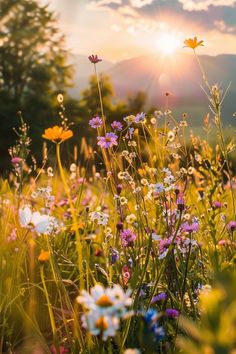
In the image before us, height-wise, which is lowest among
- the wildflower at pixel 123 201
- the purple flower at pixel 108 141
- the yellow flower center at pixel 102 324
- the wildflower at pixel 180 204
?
the yellow flower center at pixel 102 324

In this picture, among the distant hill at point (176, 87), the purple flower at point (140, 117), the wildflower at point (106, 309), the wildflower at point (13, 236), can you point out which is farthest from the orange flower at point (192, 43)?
the wildflower at point (106, 309)

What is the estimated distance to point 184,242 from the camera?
7.62 feet

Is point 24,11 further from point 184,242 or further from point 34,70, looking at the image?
point 184,242

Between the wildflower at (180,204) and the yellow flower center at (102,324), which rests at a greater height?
the wildflower at (180,204)

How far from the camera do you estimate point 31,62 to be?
3058 centimetres

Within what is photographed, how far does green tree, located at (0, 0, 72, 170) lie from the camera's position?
27688 mm

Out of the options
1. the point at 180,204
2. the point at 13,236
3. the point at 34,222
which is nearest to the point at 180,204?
the point at 180,204

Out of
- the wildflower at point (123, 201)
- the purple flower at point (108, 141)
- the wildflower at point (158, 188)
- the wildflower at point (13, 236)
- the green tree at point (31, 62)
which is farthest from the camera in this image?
the green tree at point (31, 62)

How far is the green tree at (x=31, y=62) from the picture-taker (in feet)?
90.8

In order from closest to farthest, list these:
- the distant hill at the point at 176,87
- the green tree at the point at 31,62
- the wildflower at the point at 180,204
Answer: the wildflower at the point at 180,204
the distant hill at the point at 176,87
the green tree at the point at 31,62

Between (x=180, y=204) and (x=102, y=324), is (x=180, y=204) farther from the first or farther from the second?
(x=102, y=324)

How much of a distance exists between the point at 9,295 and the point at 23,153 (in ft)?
3.04

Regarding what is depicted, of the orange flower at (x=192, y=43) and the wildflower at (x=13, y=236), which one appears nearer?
the orange flower at (x=192, y=43)

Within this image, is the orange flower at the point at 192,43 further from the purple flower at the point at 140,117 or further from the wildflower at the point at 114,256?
the wildflower at the point at 114,256
